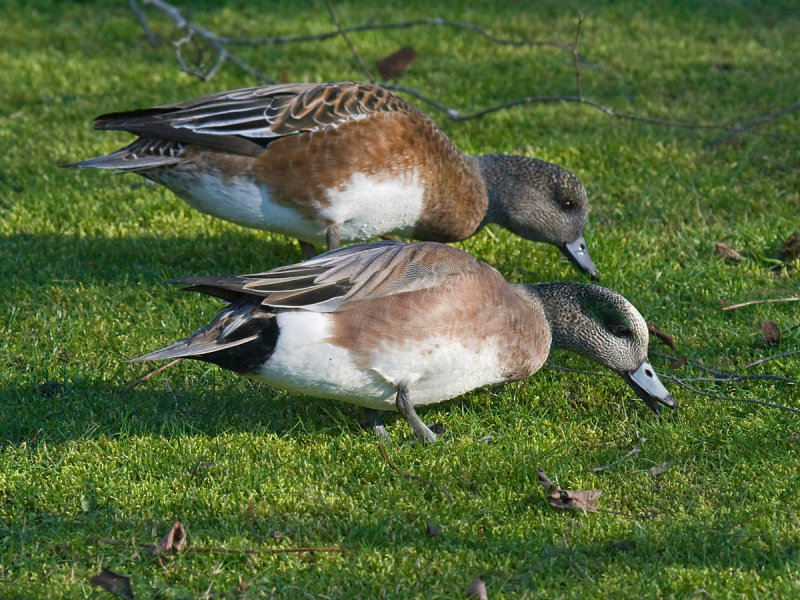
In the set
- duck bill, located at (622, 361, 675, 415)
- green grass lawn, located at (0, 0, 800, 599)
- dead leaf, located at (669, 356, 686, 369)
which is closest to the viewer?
green grass lawn, located at (0, 0, 800, 599)

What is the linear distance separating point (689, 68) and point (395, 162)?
3.79 metres

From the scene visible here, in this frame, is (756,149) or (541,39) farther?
(541,39)

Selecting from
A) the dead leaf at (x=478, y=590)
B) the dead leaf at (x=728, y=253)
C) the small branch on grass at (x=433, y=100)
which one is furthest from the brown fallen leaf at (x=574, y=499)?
the small branch on grass at (x=433, y=100)

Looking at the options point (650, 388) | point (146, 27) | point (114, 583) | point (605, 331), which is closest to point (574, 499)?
point (650, 388)

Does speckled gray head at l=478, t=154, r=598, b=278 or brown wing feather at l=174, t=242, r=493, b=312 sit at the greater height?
brown wing feather at l=174, t=242, r=493, b=312

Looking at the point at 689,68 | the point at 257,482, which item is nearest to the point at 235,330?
the point at 257,482

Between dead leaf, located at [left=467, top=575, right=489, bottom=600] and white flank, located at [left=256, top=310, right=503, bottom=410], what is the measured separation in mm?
909

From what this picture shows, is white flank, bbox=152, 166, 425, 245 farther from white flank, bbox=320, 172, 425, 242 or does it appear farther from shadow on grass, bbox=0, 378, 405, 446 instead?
Result: shadow on grass, bbox=0, 378, 405, 446

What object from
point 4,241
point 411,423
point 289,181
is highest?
point 289,181

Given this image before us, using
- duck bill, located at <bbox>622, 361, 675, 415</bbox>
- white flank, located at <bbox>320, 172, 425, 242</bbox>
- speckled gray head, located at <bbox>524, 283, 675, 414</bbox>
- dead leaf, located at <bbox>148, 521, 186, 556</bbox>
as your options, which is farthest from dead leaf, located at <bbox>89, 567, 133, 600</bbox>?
white flank, located at <bbox>320, 172, 425, 242</bbox>

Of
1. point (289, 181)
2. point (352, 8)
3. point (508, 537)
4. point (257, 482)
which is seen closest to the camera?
point (508, 537)

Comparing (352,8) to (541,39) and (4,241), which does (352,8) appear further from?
(4,241)

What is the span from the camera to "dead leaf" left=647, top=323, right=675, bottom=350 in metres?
4.43

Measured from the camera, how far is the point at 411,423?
367 cm
